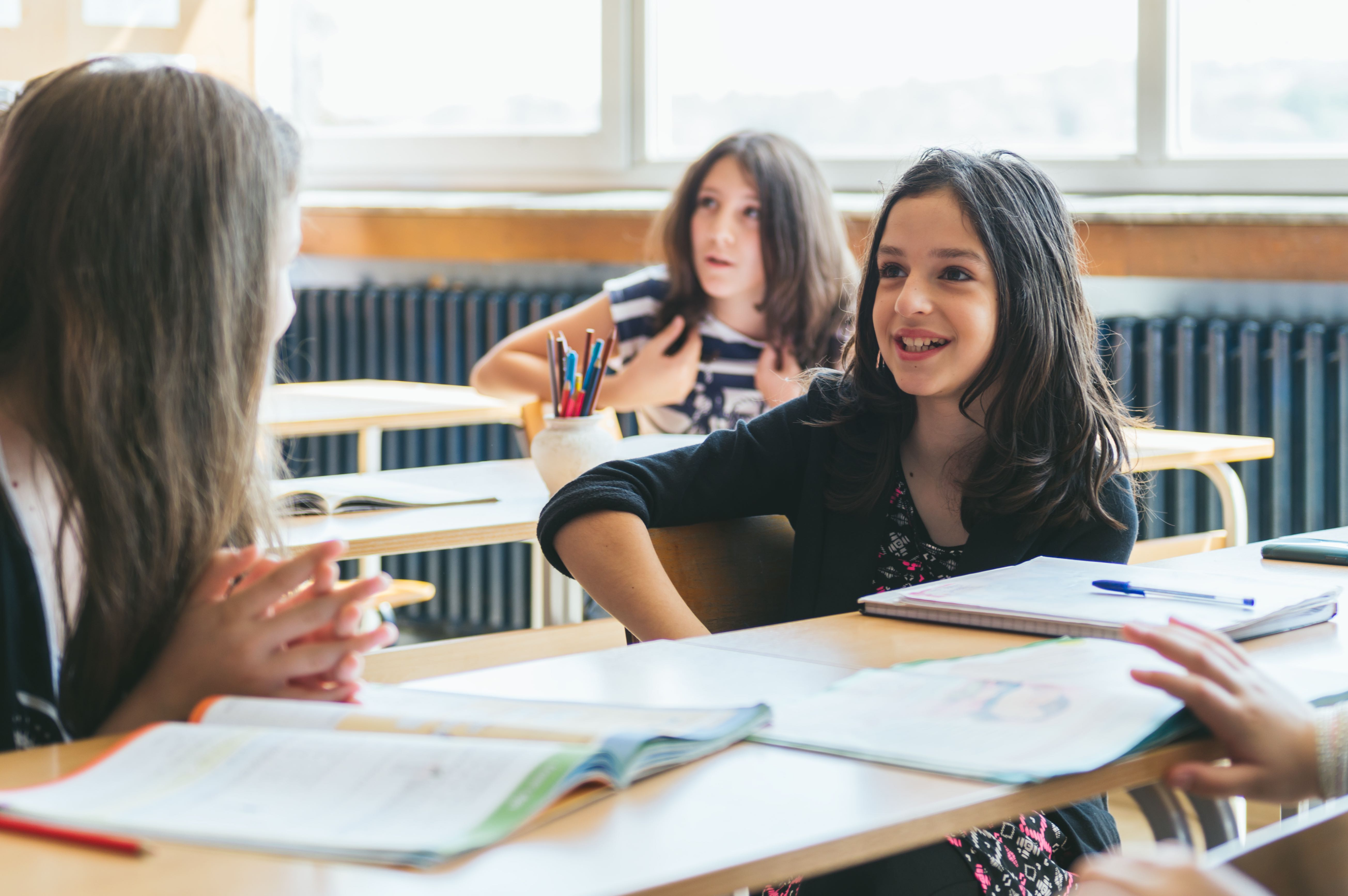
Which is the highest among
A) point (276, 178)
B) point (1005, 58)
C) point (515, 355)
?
point (1005, 58)

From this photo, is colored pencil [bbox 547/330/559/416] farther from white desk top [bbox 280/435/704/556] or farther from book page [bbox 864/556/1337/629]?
book page [bbox 864/556/1337/629]

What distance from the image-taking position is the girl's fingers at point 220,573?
917 millimetres

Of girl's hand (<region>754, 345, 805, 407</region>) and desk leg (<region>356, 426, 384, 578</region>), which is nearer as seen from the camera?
girl's hand (<region>754, 345, 805, 407</region>)

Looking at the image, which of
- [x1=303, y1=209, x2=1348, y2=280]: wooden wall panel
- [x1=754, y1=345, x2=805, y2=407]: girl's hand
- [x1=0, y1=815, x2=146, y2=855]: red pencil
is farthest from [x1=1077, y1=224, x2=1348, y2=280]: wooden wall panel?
[x1=0, y1=815, x2=146, y2=855]: red pencil

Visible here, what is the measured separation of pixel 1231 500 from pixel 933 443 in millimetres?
1152

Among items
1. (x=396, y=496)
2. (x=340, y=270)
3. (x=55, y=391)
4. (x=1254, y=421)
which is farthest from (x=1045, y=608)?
(x=340, y=270)

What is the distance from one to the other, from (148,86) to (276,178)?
0.10 meters

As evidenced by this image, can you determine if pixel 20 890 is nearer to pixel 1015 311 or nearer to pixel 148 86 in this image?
pixel 148 86

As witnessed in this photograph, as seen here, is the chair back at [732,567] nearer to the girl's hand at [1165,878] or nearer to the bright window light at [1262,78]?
the girl's hand at [1165,878]

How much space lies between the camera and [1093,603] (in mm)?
1120

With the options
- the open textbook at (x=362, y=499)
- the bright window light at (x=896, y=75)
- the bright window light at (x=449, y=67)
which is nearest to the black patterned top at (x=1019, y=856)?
the open textbook at (x=362, y=499)

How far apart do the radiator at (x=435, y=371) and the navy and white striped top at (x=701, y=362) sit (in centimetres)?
109

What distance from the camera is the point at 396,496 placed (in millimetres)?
2023

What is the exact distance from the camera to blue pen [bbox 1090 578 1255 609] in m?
1.12
